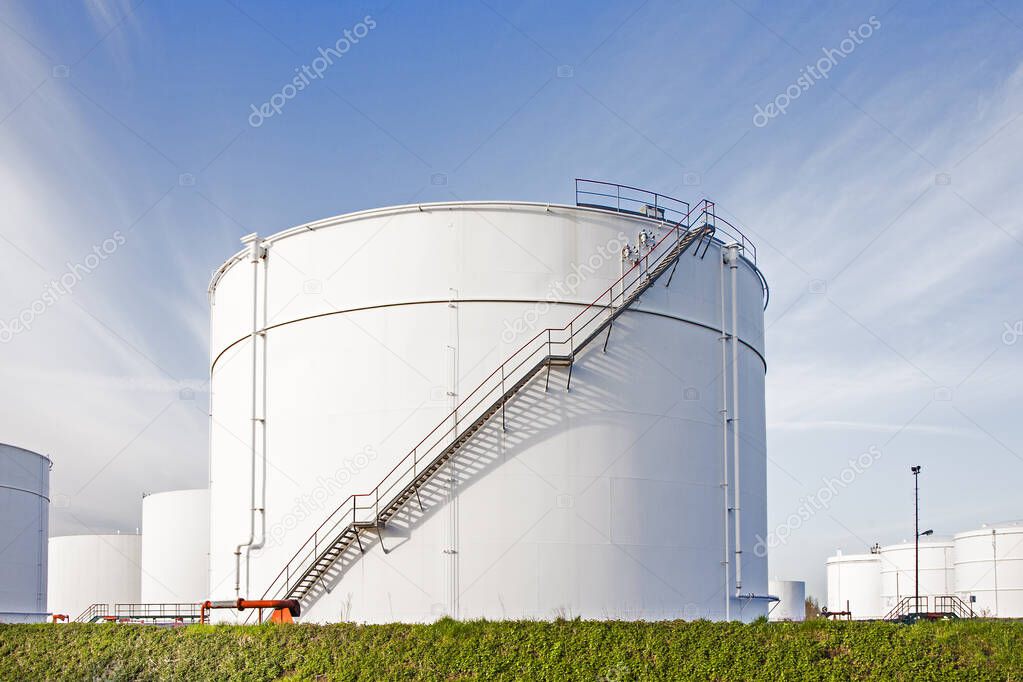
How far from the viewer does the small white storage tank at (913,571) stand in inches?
2325

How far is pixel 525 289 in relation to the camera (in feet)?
69.1

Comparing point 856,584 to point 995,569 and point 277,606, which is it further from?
point 277,606

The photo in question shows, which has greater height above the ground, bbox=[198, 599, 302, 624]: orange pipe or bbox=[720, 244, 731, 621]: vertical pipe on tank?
bbox=[720, 244, 731, 621]: vertical pipe on tank

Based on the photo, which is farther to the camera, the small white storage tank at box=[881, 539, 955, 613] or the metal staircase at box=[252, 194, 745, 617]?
the small white storage tank at box=[881, 539, 955, 613]

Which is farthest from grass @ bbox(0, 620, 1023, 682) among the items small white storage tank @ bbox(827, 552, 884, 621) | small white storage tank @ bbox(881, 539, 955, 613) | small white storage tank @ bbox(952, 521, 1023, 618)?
small white storage tank @ bbox(827, 552, 884, 621)

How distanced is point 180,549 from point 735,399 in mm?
31554

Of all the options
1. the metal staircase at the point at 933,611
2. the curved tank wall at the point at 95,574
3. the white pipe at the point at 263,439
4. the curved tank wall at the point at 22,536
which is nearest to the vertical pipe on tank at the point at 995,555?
the metal staircase at the point at 933,611

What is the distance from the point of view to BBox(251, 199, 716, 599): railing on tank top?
20406 millimetres

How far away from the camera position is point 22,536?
148ft

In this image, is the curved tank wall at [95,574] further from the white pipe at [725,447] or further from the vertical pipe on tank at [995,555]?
the vertical pipe on tank at [995,555]

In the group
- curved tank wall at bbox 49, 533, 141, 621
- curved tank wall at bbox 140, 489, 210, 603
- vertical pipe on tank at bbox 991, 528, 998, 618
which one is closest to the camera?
curved tank wall at bbox 140, 489, 210, 603

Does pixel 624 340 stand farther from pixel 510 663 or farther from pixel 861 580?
pixel 861 580

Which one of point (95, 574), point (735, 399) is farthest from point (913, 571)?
point (95, 574)

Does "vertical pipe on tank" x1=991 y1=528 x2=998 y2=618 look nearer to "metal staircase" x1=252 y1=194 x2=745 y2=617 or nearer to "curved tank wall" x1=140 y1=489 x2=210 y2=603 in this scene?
"metal staircase" x1=252 y1=194 x2=745 y2=617
